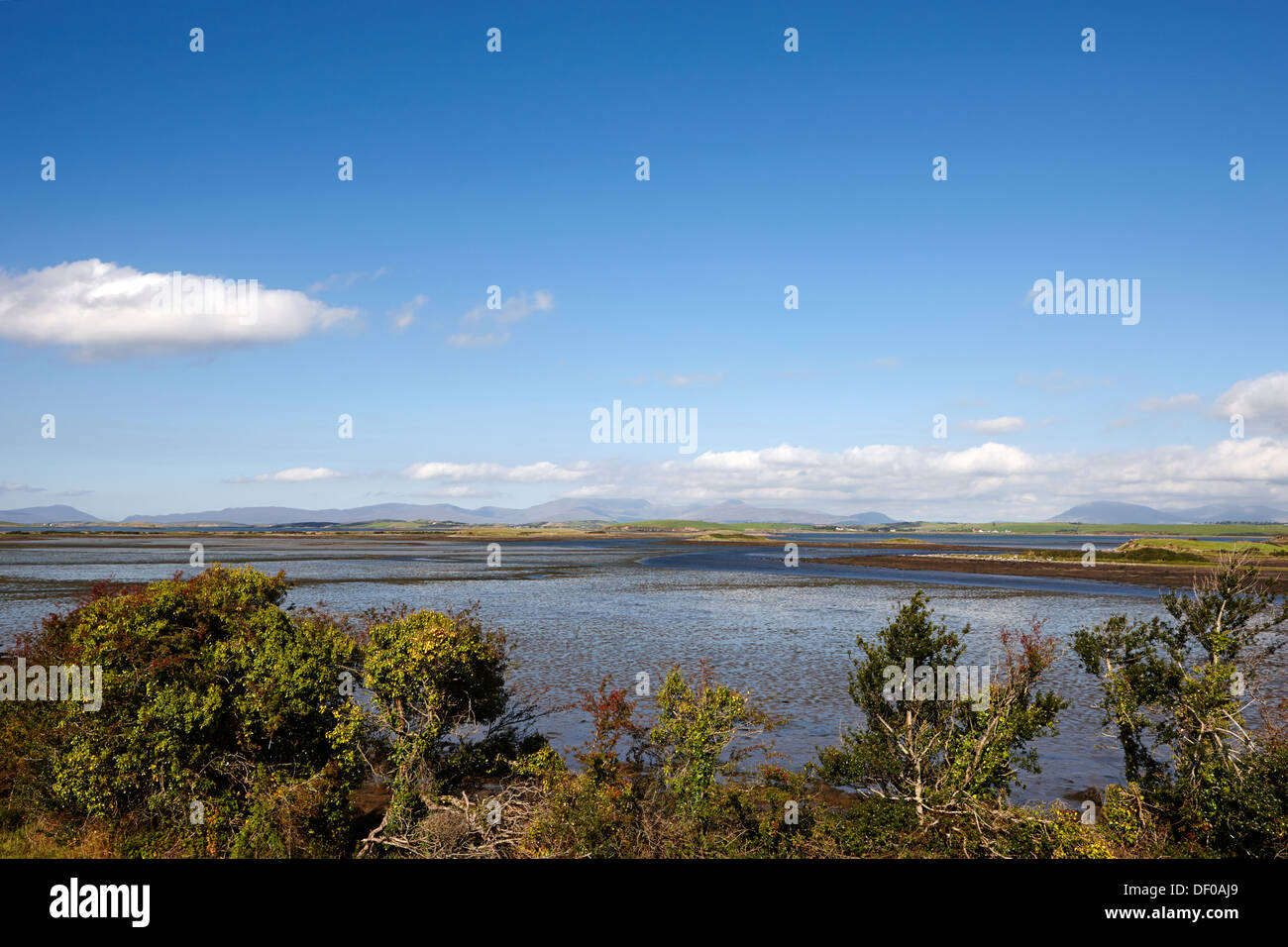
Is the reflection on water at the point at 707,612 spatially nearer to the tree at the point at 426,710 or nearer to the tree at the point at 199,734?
the tree at the point at 426,710

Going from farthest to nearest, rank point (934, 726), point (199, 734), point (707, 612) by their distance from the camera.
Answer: point (707, 612) < point (934, 726) < point (199, 734)

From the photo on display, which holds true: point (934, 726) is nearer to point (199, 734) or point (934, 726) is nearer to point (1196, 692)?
point (1196, 692)

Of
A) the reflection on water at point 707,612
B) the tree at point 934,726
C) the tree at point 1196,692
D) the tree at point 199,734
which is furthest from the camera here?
the reflection on water at point 707,612

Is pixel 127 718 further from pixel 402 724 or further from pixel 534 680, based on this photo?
pixel 534 680

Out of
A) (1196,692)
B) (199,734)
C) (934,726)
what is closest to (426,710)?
(199,734)

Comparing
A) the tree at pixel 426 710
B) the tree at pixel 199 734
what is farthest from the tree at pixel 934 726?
the tree at pixel 199 734

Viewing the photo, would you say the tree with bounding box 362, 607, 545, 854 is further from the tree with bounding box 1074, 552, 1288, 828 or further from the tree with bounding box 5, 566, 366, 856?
the tree with bounding box 1074, 552, 1288, 828

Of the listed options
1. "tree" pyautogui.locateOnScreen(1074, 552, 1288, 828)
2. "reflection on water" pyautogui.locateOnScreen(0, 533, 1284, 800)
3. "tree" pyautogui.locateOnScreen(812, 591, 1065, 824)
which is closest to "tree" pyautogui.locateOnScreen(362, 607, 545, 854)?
"reflection on water" pyautogui.locateOnScreen(0, 533, 1284, 800)

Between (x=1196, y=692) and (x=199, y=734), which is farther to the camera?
(x=199, y=734)
